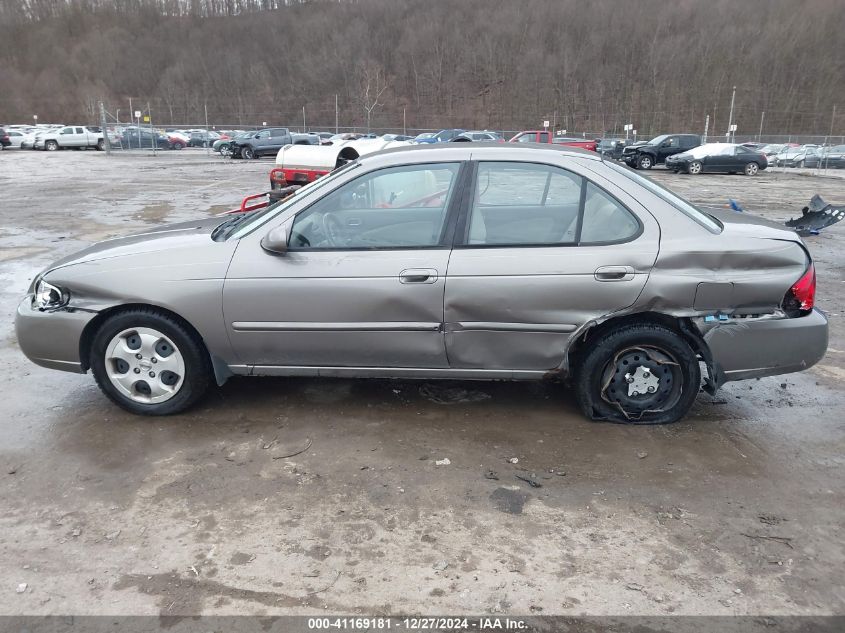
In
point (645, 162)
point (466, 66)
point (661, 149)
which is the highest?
point (466, 66)

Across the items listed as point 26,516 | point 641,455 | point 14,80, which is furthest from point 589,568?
point 14,80

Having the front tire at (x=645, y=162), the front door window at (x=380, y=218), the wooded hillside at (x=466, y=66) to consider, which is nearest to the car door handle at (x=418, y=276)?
the front door window at (x=380, y=218)

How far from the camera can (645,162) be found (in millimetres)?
29578

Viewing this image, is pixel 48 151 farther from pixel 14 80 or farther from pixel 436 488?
pixel 14 80

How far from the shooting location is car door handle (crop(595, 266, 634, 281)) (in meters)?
3.64

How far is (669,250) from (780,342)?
86cm

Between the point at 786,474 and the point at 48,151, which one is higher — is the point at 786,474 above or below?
below

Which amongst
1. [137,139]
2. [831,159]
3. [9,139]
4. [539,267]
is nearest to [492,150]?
[539,267]

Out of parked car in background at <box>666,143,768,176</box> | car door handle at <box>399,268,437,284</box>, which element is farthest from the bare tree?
car door handle at <box>399,268,437,284</box>

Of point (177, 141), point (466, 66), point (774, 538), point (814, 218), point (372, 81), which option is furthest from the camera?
point (466, 66)

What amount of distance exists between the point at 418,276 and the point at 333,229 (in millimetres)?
655

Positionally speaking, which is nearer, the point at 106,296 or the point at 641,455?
the point at 641,455

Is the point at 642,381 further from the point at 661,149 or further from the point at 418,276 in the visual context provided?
the point at 661,149

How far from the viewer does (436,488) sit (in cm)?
329
